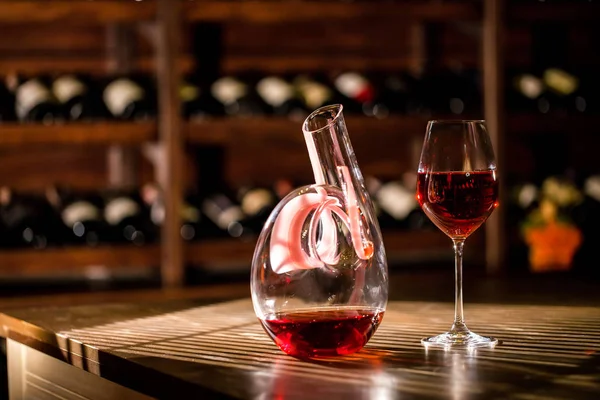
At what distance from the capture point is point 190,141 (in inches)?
120

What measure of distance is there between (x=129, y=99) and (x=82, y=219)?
0.38 metres

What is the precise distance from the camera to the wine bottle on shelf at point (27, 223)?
3.03 metres

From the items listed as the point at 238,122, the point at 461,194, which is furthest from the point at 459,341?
the point at 238,122

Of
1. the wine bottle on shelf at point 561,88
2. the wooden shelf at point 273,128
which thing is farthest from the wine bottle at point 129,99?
the wine bottle on shelf at point 561,88

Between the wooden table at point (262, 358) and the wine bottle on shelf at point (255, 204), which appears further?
the wine bottle on shelf at point (255, 204)

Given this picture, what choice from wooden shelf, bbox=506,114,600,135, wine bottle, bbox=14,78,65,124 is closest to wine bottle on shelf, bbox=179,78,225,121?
wine bottle, bbox=14,78,65,124

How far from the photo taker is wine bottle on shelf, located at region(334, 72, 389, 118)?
3244 mm

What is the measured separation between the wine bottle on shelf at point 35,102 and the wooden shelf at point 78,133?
79 millimetres

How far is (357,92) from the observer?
3.25m

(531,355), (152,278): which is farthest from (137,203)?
(531,355)

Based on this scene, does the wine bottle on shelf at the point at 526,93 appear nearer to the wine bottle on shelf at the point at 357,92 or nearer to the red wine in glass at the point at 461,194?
the wine bottle on shelf at the point at 357,92

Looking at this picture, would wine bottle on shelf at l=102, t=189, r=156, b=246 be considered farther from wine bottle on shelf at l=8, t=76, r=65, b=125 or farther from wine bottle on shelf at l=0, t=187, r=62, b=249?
wine bottle on shelf at l=8, t=76, r=65, b=125

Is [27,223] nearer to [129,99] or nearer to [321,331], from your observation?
[129,99]

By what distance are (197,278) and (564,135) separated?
1531 mm
